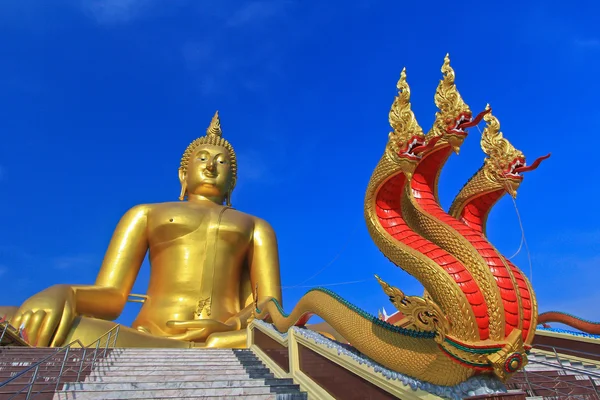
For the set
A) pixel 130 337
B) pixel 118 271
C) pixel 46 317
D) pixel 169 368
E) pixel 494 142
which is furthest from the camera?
pixel 118 271

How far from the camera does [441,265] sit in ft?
11.5

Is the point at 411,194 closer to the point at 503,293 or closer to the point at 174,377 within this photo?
the point at 503,293

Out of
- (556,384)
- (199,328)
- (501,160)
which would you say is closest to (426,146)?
(501,160)

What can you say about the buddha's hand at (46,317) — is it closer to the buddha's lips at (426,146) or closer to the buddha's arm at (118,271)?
the buddha's arm at (118,271)

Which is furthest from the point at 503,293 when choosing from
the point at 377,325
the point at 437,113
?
the point at 437,113

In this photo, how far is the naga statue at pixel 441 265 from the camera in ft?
10.2

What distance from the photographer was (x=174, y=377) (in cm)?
517

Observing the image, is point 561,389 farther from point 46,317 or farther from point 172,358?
Answer: point 46,317

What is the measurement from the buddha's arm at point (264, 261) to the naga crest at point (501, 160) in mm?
7058

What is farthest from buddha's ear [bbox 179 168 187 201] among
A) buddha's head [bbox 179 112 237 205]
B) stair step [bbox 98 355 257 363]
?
stair step [bbox 98 355 257 363]

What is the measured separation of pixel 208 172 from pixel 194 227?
6.60 feet

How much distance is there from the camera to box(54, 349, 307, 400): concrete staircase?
443cm

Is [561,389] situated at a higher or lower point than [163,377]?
lower

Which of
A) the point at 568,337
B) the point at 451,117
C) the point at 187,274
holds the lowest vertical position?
the point at 568,337
